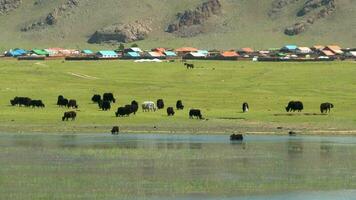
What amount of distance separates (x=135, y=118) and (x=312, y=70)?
50623mm

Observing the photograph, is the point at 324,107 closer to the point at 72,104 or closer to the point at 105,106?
the point at 105,106

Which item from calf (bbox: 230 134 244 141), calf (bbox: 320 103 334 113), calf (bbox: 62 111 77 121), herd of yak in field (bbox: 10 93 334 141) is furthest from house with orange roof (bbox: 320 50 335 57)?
calf (bbox: 230 134 244 141)

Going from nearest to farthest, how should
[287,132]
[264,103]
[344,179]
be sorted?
[344,179] < [287,132] < [264,103]

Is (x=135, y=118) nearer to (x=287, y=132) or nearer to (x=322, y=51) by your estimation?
(x=287, y=132)

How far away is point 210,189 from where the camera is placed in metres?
27.9

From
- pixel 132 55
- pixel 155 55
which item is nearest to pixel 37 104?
pixel 132 55

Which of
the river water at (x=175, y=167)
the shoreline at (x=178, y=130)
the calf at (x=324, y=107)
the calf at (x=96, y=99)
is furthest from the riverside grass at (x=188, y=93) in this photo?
the river water at (x=175, y=167)

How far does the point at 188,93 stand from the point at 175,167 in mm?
42713

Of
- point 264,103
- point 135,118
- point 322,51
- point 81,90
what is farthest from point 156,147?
point 322,51

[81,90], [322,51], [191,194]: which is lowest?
[191,194]

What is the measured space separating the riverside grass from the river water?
6.21 m

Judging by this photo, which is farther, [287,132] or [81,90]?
[81,90]

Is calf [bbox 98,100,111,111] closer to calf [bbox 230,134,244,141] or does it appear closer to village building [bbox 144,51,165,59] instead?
calf [bbox 230,134,244,141]

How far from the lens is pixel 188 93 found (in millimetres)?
75625
